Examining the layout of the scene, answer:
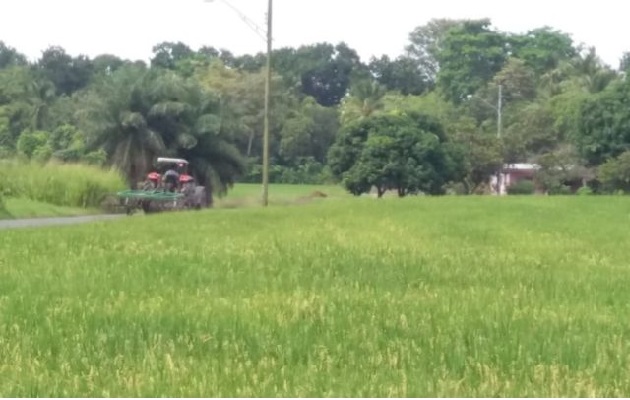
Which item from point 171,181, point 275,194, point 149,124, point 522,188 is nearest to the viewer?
point 171,181

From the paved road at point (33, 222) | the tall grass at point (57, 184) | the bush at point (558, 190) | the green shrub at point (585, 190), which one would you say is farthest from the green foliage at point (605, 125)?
the paved road at point (33, 222)

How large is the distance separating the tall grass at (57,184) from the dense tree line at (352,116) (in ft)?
20.5

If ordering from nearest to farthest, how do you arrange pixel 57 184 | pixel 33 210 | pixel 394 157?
pixel 33 210
pixel 57 184
pixel 394 157

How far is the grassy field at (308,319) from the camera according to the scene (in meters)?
6.34

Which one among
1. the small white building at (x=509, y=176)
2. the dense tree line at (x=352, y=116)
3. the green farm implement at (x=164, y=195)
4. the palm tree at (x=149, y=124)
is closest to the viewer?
the green farm implement at (x=164, y=195)

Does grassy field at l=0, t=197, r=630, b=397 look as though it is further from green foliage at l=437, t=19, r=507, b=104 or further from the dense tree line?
green foliage at l=437, t=19, r=507, b=104

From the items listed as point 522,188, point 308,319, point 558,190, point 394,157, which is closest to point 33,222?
point 308,319

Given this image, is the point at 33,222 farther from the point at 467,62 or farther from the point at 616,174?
the point at 467,62

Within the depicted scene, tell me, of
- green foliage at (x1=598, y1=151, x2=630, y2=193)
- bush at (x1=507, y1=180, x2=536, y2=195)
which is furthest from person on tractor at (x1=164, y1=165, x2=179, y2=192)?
bush at (x1=507, y1=180, x2=536, y2=195)

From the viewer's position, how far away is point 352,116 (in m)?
81.4

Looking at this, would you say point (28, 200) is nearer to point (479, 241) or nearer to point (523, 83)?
point (479, 241)

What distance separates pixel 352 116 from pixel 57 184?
38.7 metres

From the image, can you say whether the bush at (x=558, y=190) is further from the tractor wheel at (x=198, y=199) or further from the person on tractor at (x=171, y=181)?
the person on tractor at (x=171, y=181)

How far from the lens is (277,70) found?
373ft
